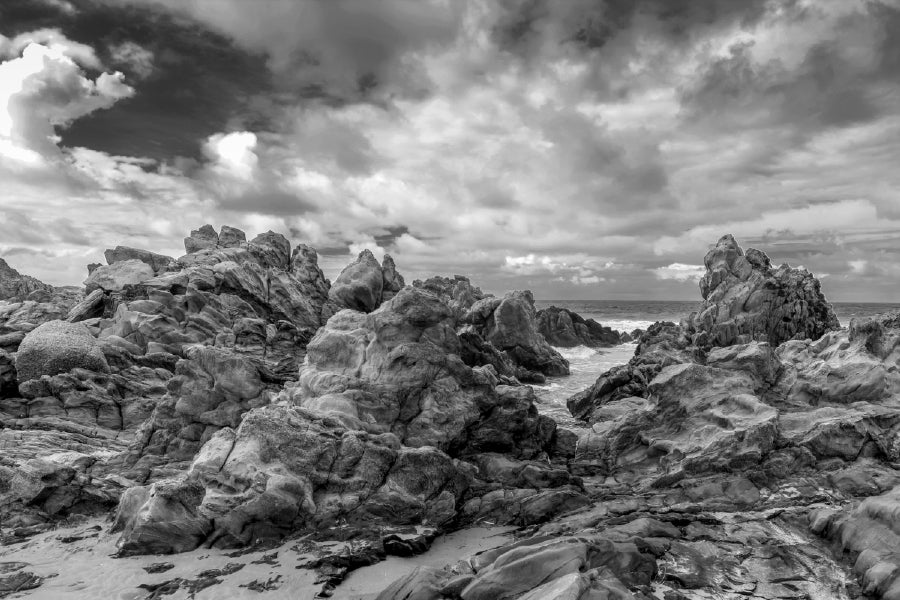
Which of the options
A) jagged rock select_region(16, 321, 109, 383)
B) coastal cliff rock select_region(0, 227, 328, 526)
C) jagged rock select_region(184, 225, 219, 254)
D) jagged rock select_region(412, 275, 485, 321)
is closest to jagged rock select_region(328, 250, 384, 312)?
jagged rock select_region(412, 275, 485, 321)

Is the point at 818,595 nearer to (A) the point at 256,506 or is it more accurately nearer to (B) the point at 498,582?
(B) the point at 498,582

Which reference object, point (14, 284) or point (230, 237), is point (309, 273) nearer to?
point (230, 237)

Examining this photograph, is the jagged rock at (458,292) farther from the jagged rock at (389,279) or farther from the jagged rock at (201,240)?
the jagged rock at (201,240)

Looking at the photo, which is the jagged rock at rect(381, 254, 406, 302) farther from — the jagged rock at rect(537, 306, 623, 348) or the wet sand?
the wet sand

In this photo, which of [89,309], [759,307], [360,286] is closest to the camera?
[89,309]

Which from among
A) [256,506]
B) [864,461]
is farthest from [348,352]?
[864,461]

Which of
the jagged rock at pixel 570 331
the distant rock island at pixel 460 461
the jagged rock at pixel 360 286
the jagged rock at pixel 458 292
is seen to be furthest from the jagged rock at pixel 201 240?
the jagged rock at pixel 570 331

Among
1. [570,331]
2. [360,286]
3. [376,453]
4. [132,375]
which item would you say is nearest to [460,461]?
[376,453]

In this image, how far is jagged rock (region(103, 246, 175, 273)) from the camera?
62.9 meters

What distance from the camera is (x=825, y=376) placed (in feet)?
86.3

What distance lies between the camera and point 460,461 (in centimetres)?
2222

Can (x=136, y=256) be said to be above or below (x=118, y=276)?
above

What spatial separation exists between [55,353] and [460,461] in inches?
1038

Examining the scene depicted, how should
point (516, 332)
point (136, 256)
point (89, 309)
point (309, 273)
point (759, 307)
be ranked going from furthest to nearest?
point (309, 273) → point (136, 256) → point (516, 332) → point (759, 307) → point (89, 309)
